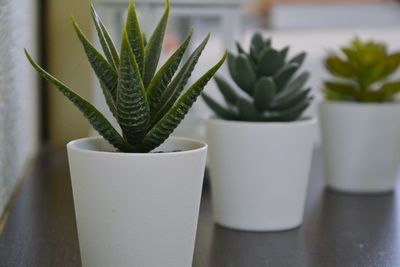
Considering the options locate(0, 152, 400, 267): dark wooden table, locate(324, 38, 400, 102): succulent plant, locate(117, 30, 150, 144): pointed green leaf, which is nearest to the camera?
locate(117, 30, 150, 144): pointed green leaf

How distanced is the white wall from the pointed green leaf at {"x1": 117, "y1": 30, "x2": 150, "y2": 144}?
0.60ft

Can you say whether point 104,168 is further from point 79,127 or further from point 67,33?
point 67,33

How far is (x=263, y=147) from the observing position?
65 cm

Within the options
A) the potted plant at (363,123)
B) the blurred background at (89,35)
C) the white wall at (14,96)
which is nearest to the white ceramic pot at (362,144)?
the potted plant at (363,123)

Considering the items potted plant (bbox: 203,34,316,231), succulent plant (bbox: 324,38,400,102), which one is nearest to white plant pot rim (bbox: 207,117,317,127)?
potted plant (bbox: 203,34,316,231)

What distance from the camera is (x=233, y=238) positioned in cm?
64

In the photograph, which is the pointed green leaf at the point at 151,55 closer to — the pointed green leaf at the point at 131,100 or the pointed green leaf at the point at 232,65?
the pointed green leaf at the point at 131,100

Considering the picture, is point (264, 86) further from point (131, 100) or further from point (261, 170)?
point (131, 100)

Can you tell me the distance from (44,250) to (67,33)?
2.34 ft

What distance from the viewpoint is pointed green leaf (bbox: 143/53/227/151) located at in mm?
464

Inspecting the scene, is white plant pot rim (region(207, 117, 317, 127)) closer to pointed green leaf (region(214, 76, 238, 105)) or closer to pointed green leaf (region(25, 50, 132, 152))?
pointed green leaf (region(214, 76, 238, 105))

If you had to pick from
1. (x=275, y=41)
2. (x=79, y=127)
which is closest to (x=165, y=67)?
(x=79, y=127)

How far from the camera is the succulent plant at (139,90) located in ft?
1.50

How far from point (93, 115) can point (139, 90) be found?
43 millimetres
